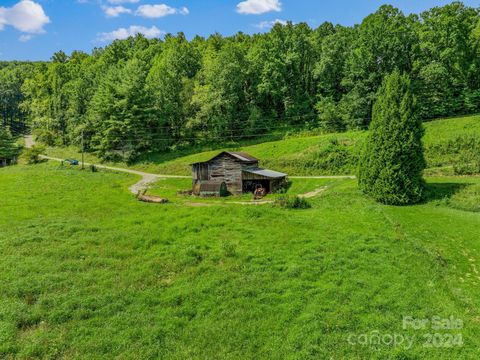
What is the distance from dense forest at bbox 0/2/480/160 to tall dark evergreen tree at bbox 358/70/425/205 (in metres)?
28.6

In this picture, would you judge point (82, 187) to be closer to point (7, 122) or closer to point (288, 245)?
point (288, 245)

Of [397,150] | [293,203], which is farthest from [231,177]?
[397,150]

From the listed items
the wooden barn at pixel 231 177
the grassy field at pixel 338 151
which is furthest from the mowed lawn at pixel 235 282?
the grassy field at pixel 338 151

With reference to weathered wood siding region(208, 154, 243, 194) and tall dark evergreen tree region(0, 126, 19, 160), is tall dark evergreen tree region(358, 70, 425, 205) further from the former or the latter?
tall dark evergreen tree region(0, 126, 19, 160)

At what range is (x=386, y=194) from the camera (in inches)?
1043

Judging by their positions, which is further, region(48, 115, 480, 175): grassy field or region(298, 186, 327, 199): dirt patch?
region(48, 115, 480, 175): grassy field

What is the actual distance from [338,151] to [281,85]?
30416mm

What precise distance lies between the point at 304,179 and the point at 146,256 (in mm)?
27526

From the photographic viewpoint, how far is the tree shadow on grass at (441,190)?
26.3 meters

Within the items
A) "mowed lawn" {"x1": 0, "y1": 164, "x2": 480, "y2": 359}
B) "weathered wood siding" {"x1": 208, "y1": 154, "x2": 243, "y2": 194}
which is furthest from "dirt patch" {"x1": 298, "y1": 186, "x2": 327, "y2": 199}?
"weathered wood siding" {"x1": 208, "y1": 154, "x2": 243, "y2": 194}

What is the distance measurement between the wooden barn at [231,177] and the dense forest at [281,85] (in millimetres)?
22310

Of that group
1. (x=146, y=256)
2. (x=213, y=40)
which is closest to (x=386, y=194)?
(x=146, y=256)

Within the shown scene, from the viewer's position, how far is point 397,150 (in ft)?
86.0

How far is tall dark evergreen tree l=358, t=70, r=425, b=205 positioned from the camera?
26.1 m
